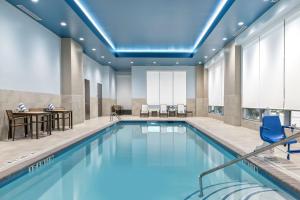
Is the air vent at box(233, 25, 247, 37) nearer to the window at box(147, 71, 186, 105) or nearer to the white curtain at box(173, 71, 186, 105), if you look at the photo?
the white curtain at box(173, 71, 186, 105)

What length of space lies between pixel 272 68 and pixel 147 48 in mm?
7070

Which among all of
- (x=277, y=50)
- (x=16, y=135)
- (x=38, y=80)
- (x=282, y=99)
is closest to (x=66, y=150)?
(x=16, y=135)

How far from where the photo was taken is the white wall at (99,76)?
13077mm

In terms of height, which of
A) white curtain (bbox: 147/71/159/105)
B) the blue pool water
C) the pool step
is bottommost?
the blue pool water

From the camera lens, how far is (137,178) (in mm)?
3873

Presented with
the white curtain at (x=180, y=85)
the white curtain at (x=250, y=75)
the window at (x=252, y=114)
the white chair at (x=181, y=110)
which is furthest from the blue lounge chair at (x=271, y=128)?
the white curtain at (x=180, y=85)

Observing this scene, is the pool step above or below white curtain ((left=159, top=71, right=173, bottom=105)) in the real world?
below

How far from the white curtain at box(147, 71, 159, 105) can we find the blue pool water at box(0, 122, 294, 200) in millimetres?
10362

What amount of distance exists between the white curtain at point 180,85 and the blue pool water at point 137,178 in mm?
10251

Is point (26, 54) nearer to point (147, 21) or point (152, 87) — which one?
point (147, 21)

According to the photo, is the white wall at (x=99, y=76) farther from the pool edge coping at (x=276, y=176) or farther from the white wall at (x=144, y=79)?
the pool edge coping at (x=276, y=176)

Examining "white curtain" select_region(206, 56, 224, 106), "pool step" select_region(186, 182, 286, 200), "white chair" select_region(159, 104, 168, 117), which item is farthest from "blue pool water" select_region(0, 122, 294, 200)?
"white chair" select_region(159, 104, 168, 117)

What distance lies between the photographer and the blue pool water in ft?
10.3

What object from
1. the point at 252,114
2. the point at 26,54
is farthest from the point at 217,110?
the point at 26,54
